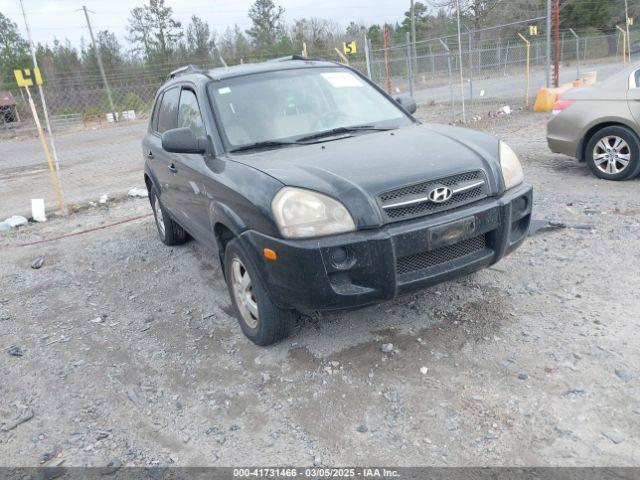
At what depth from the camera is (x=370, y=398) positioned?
306cm

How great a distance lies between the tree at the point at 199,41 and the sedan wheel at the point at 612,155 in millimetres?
29680

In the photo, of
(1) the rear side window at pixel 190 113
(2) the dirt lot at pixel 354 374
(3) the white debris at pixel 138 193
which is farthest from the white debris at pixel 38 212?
(1) the rear side window at pixel 190 113

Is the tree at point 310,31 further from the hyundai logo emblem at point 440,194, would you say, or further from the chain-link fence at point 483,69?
the hyundai logo emblem at point 440,194

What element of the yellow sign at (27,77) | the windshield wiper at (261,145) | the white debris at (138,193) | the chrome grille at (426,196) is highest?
the yellow sign at (27,77)

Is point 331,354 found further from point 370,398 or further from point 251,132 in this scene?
point 251,132

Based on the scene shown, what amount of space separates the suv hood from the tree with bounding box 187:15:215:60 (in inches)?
1246

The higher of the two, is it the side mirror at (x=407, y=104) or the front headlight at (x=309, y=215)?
the side mirror at (x=407, y=104)

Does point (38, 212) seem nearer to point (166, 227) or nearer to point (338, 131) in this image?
point (166, 227)

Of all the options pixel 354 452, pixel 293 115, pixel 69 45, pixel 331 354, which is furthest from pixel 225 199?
pixel 69 45

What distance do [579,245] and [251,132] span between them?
309cm

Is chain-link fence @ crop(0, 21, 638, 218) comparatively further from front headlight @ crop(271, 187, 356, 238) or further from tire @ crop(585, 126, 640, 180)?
front headlight @ crop(271, 187, 356, 238)

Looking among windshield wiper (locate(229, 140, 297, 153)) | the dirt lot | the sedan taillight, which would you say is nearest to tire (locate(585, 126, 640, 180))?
the sedan taillight

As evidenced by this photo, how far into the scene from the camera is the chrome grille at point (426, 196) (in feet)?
10.0

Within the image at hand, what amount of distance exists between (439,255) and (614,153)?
4.72 metres
